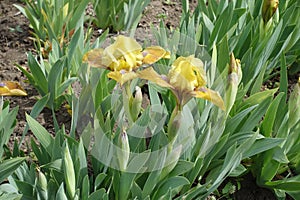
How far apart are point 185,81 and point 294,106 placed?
669 mm

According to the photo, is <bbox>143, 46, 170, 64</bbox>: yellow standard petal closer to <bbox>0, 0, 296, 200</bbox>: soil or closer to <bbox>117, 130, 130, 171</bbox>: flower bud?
<bbox>117, 130, 130, 171</bbox>: flower bud

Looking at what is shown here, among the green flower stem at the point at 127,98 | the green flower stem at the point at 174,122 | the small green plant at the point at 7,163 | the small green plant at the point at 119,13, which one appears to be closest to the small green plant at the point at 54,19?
the small green plant at the point at 119,13

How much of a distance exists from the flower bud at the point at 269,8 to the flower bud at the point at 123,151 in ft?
3.37

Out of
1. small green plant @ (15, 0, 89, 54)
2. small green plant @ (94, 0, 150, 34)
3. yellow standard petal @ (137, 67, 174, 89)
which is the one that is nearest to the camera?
yellow standard petal @ (137, 67, 174, 89)

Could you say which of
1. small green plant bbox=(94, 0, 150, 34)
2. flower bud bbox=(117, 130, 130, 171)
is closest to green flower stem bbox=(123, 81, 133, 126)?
flower bud bbox=(117, 130, 130, 171)

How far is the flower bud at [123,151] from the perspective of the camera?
4.62 ft

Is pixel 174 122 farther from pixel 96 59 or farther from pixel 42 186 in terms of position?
pixel 42 186

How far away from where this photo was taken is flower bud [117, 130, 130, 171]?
4.62 feet

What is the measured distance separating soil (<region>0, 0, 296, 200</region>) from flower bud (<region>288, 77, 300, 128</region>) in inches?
12.6

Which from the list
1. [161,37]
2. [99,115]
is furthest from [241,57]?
[99,115]

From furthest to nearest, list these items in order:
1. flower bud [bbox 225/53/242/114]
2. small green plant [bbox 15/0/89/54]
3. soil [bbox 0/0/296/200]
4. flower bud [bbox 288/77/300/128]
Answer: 1. small green plant [bbox 15/0/89/54]
2. soil [bbox 0/0/296/200]
3. flower bud [bbox 288/77/300/128]
4. flower bud [bbox 225/53/242/114]

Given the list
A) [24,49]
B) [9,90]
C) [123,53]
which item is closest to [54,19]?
[24,49]

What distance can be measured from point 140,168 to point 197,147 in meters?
0.28

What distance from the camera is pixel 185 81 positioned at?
4.19ft
